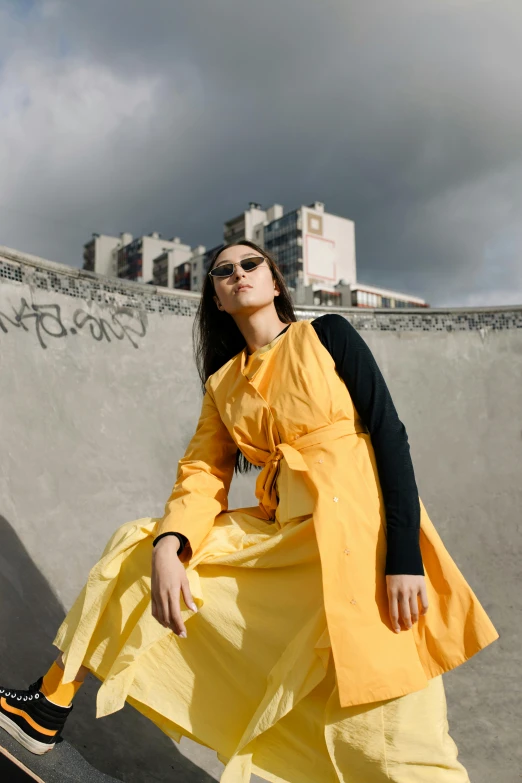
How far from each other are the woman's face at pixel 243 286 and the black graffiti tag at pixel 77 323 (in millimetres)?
4024

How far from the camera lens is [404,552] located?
5.95ft

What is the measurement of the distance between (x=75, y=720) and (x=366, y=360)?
255 cm

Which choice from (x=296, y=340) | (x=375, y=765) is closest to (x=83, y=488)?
(x=296, y=340)

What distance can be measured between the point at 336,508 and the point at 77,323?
5213 millimetres

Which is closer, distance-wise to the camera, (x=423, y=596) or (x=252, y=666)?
(x=423, y=596)

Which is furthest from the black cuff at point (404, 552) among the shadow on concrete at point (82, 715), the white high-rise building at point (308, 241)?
the white high-rise building at point (308, 241)

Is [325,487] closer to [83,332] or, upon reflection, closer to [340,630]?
[340,630]

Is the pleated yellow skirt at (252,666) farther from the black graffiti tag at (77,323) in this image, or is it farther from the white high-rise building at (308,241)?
the white high-rise building at (308,241)

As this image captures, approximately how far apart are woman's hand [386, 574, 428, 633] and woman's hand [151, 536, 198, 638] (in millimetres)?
636

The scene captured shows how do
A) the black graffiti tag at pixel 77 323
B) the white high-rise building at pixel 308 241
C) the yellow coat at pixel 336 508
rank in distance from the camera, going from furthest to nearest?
the white high-rise building at pixel 308 241 < the black graffiti tag at pixel 77 323 < the yellow coat at pixel 336 508

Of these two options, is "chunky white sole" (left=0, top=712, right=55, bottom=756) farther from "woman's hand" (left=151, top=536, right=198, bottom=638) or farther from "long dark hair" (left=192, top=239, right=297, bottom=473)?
"long dark hair" (left=192, top=239, right=297, bottom=473)

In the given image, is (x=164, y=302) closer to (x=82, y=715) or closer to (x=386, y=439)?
(x=82, y=715)

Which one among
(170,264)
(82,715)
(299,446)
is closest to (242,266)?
(299,446)

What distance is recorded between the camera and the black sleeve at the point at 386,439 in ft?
6.00
